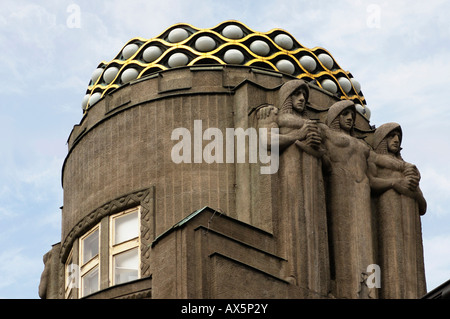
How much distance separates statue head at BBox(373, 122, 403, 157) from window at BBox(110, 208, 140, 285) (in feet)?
23.2

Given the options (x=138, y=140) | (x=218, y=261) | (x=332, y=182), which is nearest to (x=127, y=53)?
(x=138, y=140)

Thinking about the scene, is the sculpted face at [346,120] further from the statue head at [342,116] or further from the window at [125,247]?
the window at [125,247]

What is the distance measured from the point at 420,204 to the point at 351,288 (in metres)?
4.18

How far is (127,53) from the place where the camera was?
46.9 metres

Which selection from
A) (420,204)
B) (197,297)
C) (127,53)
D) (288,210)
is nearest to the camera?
(197,297)

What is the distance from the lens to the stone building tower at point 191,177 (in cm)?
3794

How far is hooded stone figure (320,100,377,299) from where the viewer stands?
40625mm

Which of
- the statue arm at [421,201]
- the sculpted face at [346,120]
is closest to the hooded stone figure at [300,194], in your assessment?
the sculpted face at [346,120]

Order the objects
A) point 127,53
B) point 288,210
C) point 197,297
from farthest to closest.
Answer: point 127,53 → point 288,210 → point 197,297

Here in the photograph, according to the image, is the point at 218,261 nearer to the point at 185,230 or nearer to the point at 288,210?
the point at 185,230

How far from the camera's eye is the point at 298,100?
4272 cm

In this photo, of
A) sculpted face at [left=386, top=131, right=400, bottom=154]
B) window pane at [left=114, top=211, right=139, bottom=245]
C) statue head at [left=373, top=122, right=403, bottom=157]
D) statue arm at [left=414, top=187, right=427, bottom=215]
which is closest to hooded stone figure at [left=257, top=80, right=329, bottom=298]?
statue head at [left=373, top=122, right=403, bottom=157]

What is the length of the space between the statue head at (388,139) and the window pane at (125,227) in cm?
709

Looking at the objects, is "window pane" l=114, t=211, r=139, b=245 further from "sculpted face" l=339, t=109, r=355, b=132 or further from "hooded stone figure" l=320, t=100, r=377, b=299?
"sculpted face" l=339, t=109, r=355, b=132
